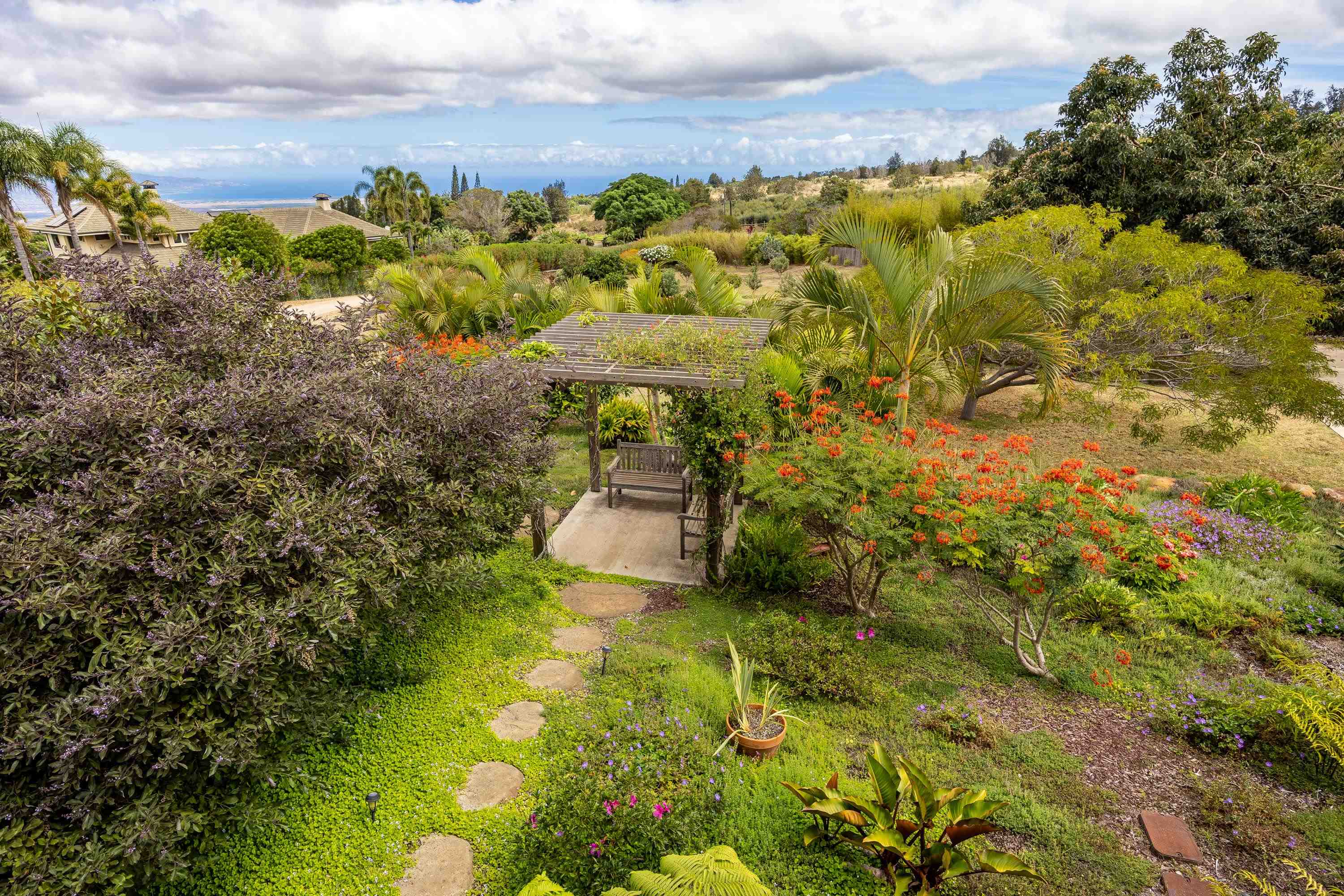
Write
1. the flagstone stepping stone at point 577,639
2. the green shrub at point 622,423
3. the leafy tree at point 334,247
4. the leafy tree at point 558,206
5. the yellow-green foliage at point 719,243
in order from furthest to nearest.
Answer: the leafy tree at point 558,206 → the yellow-green foliage at point 719,243 → the leafy tree at point 334,247 → the green shrub at point 622,423 → the flagstone stepping stone at point 577,639

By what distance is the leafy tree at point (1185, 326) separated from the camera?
882 cm

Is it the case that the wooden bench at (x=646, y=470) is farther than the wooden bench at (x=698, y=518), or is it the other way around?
the wooden bench at (x=646, y=470)

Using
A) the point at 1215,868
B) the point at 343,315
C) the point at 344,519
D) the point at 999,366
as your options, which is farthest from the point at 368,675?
the point at 999,366

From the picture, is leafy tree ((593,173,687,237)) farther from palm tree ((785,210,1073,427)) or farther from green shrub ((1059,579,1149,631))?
green shrub ((1059,579,1149,631))

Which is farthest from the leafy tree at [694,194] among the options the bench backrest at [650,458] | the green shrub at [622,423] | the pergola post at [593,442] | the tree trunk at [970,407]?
the bench backrest at [650,458]

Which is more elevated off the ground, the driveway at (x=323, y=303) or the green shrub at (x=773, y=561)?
the green shrub at (x=773, y=561)

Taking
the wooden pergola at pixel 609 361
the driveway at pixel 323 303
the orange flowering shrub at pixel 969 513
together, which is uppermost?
the wooden pergola at pixel 609 361

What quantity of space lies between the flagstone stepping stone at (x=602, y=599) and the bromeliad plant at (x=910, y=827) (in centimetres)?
265

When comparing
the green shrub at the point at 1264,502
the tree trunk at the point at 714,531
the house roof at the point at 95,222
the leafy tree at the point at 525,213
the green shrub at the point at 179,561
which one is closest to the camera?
the green shrub at the point at 179,561

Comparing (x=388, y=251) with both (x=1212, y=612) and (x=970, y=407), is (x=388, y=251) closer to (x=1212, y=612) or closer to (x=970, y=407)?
(x=970, y=407)

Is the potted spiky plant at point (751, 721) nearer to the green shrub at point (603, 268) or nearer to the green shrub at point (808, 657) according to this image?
the green shrub at point (808, 657)

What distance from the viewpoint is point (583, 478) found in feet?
29.9

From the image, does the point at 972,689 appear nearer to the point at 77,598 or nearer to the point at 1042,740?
the point at 1042,740

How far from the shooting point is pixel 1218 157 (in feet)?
48.9
